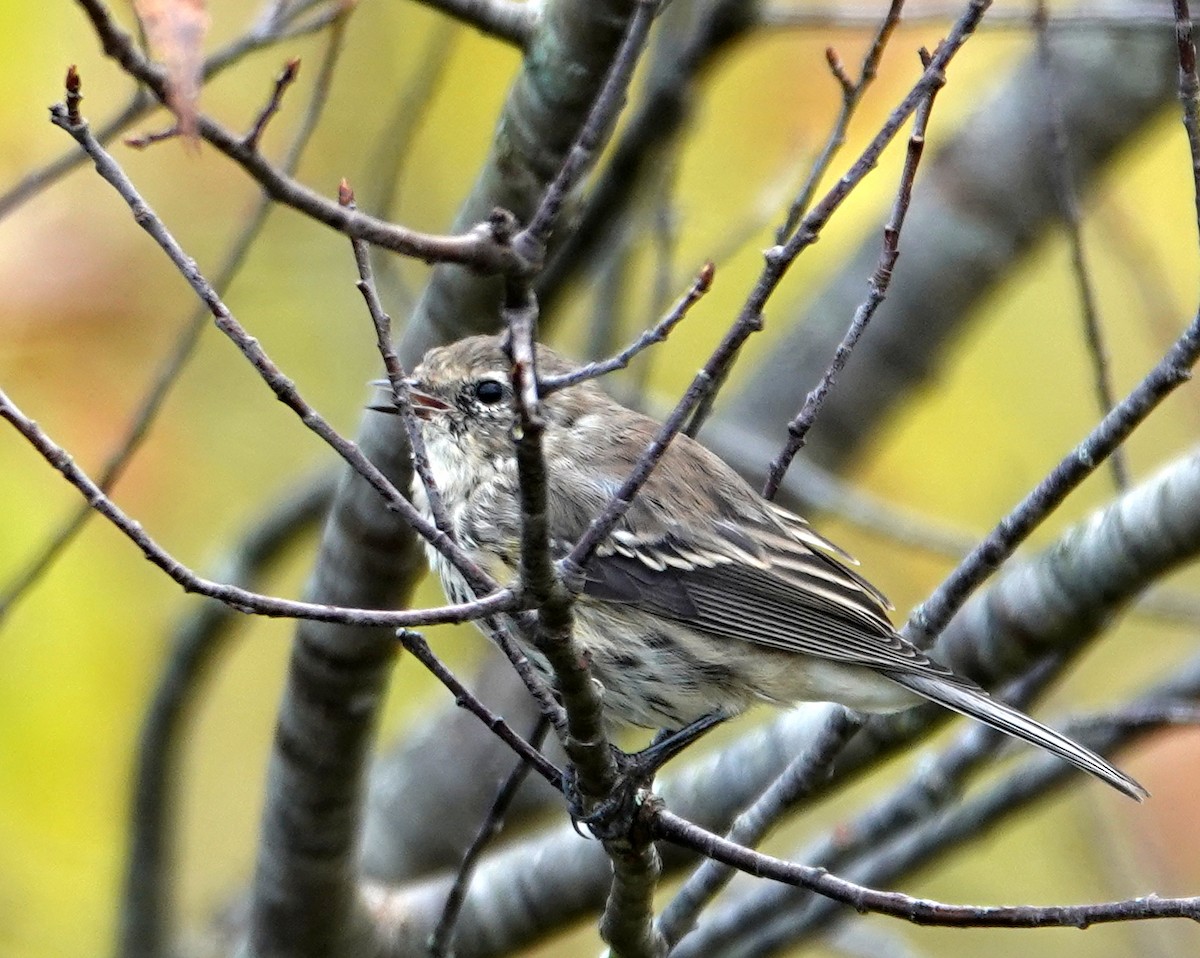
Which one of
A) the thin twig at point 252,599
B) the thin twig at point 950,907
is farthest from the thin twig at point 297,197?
the thin twig at point 950,907

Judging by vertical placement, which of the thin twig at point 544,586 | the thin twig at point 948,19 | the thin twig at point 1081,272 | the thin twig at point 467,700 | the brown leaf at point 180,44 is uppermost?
the thin twig at point 948,19

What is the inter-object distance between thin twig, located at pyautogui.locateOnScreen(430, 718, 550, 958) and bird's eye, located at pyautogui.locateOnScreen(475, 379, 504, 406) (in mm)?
1028

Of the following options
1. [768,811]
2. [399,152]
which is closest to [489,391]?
[399,152]

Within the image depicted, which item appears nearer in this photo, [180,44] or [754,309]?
[180,44]

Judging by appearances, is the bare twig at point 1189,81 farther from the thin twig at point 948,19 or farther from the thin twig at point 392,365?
the thin twig at point 948,19

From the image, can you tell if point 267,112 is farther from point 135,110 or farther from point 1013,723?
point 1013,723

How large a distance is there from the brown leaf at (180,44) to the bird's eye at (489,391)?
80.1 inches

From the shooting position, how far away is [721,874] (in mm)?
3141

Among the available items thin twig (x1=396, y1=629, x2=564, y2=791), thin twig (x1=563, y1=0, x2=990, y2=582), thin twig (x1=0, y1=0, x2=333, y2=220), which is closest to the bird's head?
thin twig (x1=0, y1=0, x2=333, y2=220)

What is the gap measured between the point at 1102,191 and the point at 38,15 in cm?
403

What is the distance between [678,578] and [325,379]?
12.2 ft

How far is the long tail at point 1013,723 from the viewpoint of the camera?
3.27m

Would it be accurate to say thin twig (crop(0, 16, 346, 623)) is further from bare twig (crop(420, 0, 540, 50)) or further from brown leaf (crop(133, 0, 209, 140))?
brown leaf (crop(133, 0, 209, 140))

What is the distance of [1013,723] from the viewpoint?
338cm
